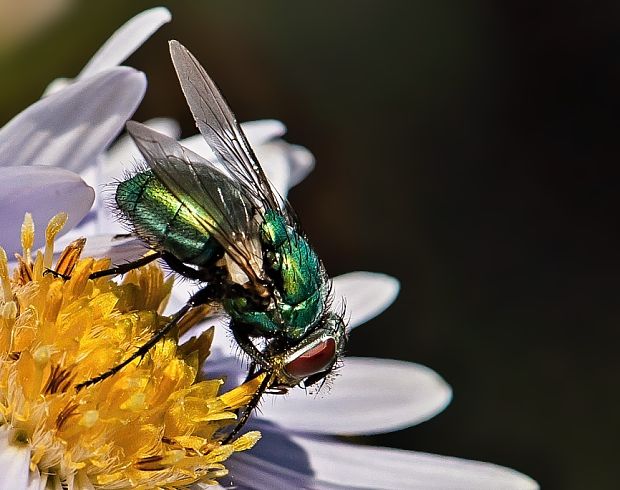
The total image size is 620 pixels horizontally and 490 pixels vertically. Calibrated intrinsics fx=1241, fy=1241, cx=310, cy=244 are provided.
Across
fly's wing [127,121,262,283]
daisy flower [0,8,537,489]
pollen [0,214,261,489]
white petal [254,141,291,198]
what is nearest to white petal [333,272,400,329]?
daisy flower [0,8,537,489]

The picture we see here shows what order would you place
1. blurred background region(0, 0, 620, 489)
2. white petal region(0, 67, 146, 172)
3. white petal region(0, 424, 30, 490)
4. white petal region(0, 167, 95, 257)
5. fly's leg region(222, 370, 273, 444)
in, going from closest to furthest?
white petal region(0, 424, 30, 490) < white petal region(0, 167, 95, 257) < white petal region(0, 67, 146, 172) < fly's leg region(222, 370, 273, 444) < blurred background region(0, 0, 620, 489)

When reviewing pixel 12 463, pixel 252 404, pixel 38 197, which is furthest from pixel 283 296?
pixel 12 463

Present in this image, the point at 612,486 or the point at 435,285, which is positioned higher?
the point at 435,285

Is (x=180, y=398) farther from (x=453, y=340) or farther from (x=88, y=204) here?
(x=453, y=340)

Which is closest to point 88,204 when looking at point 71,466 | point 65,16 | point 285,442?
point 71,466

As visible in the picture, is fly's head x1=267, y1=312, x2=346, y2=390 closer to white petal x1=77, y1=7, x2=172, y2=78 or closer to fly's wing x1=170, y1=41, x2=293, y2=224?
fly's wing x1=170, y1=41, x2=293, y2=224

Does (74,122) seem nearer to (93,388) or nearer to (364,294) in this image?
(93,388)
